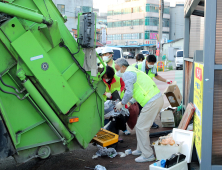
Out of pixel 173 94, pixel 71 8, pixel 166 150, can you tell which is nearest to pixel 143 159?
pixel 166 150

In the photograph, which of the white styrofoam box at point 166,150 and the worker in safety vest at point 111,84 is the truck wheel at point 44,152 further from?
the worker in safety vest at point 111,84

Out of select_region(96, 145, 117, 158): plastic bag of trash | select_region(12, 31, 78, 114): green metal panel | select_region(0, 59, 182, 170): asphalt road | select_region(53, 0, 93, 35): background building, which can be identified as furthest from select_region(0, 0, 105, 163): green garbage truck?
select_region(53, 0, 93, 35): background building

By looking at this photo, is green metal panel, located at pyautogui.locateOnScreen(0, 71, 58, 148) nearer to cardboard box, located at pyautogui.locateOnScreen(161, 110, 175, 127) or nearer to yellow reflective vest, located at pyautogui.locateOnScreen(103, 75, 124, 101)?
yellow reflective vest, located at pyautogui.locateOnScreen(103, 75, 124, 101)

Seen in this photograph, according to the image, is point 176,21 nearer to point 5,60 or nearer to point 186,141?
point 186,141

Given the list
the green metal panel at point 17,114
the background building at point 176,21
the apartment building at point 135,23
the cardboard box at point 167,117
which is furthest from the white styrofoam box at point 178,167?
the background building at point 176,21

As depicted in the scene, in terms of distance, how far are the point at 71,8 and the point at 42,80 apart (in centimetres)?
3615

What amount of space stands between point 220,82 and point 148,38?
57698mm

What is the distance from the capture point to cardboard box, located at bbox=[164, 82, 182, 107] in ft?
19.8

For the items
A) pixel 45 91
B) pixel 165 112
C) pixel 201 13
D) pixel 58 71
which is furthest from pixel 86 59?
pixel 201 13

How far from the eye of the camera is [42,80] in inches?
130

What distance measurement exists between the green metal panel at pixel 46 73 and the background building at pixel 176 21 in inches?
2457

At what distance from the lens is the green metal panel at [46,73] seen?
3166 millimetres

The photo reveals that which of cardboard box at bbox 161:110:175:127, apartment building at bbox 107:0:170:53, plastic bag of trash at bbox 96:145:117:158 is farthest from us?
apartment building at bbox 107:0:170:53

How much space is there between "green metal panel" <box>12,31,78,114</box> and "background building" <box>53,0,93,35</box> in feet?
110
